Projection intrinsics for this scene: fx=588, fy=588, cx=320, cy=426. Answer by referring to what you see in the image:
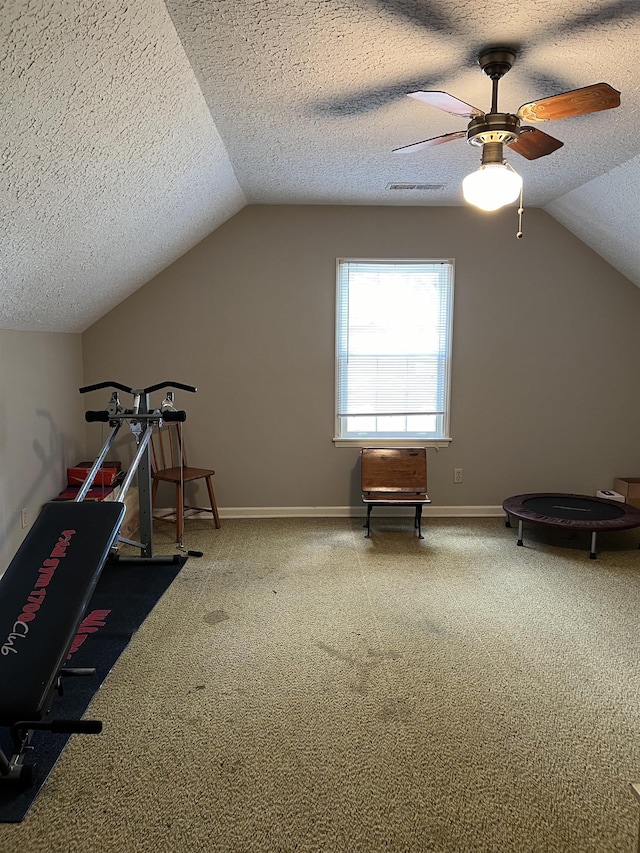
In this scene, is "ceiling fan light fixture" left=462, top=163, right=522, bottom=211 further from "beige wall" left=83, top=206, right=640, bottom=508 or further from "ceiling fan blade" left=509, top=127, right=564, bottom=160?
"beige wall" left=83, top=206, right=640, bottom=508

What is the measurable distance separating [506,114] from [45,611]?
255 centimetres

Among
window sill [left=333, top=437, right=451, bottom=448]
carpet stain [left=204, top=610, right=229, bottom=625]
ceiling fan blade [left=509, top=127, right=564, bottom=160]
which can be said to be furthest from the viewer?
window sill [left=333, top=437, right=451, bottom=448]

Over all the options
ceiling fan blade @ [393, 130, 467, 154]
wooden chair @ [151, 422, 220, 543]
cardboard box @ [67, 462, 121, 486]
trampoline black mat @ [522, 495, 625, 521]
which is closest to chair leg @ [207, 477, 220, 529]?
wooden chair @ [151, 422, 220, 543]

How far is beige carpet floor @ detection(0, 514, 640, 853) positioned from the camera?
175 cm

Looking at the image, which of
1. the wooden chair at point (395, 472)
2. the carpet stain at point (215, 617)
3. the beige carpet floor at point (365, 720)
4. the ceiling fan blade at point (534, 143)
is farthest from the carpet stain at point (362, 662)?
the ceiling fan blade at point (534, 143)

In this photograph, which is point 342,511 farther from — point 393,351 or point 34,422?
point 34,422

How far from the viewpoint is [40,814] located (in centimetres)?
178

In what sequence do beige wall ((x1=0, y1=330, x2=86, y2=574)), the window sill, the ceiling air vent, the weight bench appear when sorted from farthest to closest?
the window sill < the ceiling air vent < beige wall ((x1=0, y1=330, x2=86, y2=574)) < the weight bench

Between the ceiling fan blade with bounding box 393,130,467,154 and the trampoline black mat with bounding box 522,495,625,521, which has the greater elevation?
the ceiling fan blade with bounding box 393,130,467,154

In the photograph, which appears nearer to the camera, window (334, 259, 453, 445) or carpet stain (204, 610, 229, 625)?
carpet stain (204, 610, 229, 625)

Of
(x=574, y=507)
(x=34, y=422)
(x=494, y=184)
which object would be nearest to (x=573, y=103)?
(x=494, y=184)

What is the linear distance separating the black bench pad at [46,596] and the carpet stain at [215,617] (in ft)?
2.72

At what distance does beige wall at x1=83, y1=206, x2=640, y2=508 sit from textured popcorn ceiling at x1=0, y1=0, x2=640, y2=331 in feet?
1.98

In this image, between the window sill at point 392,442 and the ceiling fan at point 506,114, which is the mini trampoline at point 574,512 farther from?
the ceiling fan at point 506,114
